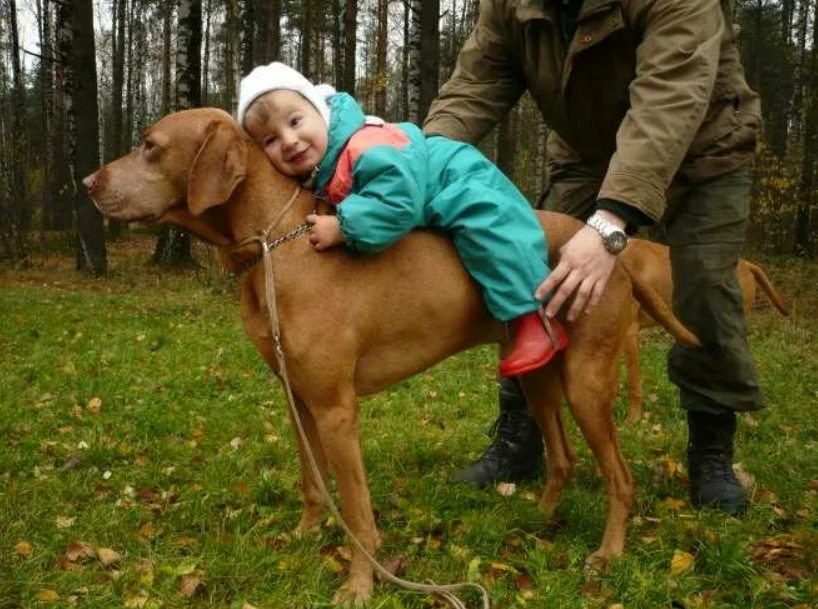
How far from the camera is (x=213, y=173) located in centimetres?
277

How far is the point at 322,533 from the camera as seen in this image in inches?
138

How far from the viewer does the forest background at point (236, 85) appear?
517 inches

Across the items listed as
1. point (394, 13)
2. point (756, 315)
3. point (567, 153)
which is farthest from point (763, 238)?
point (567, 153)

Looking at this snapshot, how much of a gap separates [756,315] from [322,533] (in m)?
9.04

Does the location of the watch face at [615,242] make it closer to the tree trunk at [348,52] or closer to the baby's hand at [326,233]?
the baby's hand at [326,233]

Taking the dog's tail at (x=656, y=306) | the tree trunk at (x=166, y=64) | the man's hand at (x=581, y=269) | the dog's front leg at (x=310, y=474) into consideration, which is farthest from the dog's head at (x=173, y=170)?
the tree trunk at (x=166, y=64)

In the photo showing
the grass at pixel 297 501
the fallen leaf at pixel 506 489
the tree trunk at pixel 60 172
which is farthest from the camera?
the tree trunk at pixel 60 172

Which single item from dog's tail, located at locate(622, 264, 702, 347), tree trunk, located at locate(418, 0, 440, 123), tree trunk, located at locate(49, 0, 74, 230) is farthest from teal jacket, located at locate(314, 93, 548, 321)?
tree trunk, located at locate(49, 0, 74, 230)

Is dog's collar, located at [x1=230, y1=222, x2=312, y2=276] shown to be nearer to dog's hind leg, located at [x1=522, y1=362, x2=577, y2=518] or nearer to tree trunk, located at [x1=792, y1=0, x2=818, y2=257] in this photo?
dog's hind leg, located at [x1=522, y1=362, x2=577, y2=518]

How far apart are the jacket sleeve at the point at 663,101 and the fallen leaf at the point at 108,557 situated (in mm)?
2508

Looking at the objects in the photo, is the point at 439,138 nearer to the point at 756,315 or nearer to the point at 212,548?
the point at 212,548

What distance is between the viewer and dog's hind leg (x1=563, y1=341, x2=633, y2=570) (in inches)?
125

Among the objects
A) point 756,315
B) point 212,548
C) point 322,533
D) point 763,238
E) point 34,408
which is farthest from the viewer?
point 763,238

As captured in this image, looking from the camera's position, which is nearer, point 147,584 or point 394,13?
point 147,584
